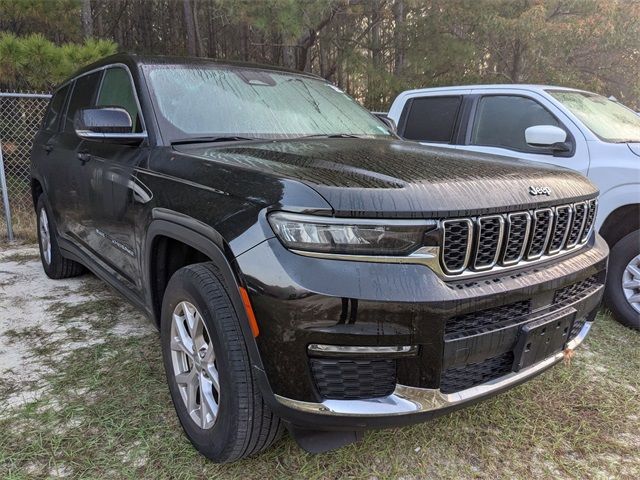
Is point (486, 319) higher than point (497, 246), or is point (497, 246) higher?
point (497, 246)

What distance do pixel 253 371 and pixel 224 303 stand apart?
0.29 m

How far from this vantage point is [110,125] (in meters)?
2.50

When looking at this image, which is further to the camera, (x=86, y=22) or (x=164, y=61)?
(x=86, y=22)

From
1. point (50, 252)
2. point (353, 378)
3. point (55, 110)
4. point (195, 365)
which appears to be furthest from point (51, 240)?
point (353, 378)

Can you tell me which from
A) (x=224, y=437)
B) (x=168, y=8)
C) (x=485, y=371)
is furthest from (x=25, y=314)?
(x=168, y=8)

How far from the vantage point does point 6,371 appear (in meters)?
2.93

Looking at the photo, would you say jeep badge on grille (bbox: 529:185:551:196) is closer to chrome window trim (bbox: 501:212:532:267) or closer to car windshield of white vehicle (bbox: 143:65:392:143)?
chrome window trim (bbox: 501:212:532:267)

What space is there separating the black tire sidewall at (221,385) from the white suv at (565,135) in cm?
295

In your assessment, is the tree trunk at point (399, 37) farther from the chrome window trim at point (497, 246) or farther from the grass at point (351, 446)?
the chrome window trim at point (497, 246)

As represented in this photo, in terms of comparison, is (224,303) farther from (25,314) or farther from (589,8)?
(589,8)

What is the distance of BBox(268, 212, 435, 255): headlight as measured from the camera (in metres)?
1.66

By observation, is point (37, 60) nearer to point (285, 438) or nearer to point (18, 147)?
point (18, 147)

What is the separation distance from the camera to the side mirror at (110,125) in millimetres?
2492

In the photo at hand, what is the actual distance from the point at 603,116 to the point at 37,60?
6664mm
